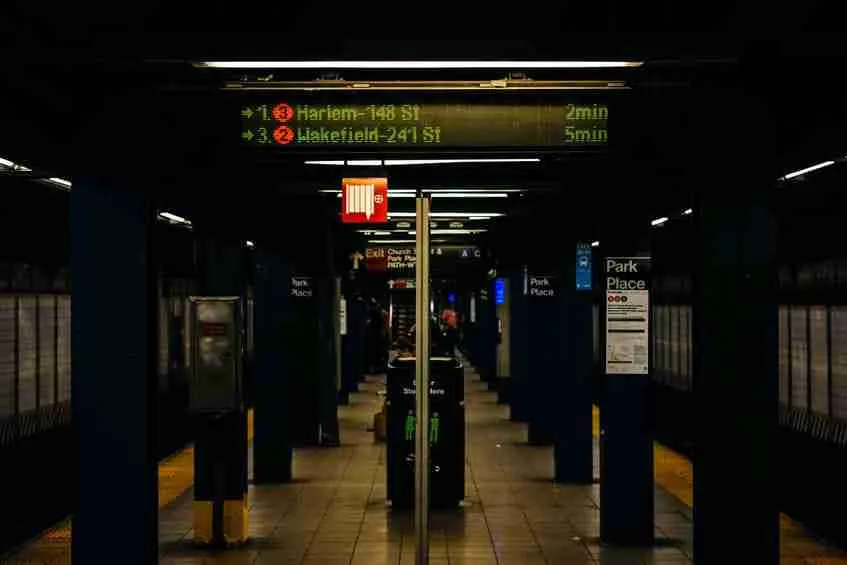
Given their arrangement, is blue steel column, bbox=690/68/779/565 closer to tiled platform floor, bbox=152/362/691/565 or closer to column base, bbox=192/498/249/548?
tiled platform floor, bbox=152/362/691/565

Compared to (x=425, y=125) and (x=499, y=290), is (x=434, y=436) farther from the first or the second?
(x=499, y=290)

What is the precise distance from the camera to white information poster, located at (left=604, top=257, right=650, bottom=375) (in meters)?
9.73

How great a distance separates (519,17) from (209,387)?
4.66 m

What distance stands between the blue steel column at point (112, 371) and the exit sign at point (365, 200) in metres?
2.15

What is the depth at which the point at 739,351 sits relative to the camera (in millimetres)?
6617

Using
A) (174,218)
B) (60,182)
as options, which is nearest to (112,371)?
(60,182)

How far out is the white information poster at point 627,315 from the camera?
383 inches

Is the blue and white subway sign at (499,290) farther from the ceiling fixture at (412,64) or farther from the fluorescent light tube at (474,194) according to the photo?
the ceiling fixture at (412,64)

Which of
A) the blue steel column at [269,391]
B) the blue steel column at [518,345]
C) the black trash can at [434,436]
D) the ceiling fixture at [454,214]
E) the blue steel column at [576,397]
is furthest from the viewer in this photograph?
the blue steel column at [518,345]

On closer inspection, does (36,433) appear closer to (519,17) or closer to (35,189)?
(35,189)

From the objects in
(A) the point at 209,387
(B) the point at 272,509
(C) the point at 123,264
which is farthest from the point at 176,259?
(C) the point at 123,264

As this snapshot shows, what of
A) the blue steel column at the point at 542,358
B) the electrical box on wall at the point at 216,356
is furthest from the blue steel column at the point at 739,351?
the blue steel column at the point at 542,358

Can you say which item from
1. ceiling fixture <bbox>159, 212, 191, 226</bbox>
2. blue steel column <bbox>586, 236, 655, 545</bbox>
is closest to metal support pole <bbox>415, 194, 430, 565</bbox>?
blue steel column <bbox>586, 236, 655, 545</bbox>

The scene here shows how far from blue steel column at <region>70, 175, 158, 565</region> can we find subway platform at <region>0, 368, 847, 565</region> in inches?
103
